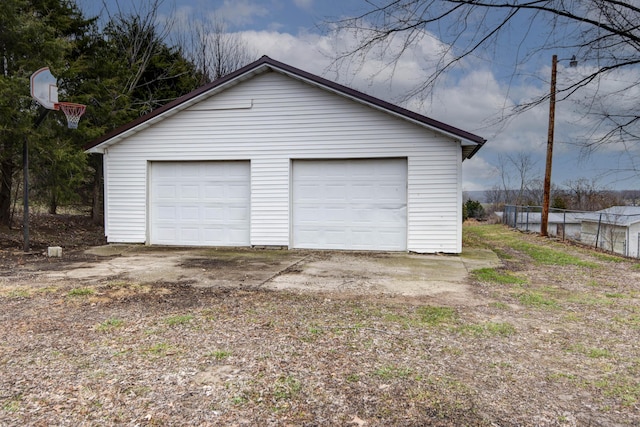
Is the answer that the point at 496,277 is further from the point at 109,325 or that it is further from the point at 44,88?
the point at 44,88

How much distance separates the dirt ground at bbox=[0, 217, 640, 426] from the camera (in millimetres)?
2660

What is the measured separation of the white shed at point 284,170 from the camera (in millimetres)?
9617

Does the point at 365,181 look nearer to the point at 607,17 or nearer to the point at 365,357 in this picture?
the point at 607,17

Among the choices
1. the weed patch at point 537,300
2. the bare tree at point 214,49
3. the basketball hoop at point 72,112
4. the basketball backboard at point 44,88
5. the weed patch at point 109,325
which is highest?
the bare tree at point 214,49

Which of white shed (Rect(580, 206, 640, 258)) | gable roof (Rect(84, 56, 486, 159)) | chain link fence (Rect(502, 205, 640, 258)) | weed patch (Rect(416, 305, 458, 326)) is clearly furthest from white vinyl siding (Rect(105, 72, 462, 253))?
white shed (Rect(580, 206, 640, 258))

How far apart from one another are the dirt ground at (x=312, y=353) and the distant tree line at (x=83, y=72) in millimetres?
5683

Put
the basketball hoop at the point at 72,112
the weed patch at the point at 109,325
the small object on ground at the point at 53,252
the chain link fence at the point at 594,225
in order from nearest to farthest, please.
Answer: the weed patch at the point at 109,325 < the small object on ground at the point at 53,252 < the basketball hoop at the point at 72,112 < the chain link fence at the point at 594,225

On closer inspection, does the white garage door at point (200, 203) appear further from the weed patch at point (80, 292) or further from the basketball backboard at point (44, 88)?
the weed patch at point (80, 292)

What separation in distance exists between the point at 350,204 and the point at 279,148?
88.0 inches

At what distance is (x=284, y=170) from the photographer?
10.2m

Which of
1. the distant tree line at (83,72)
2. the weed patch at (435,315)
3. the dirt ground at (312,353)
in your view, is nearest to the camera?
the dirt ground at (312,353)

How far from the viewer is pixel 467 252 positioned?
10023 mm

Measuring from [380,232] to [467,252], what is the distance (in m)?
2.17

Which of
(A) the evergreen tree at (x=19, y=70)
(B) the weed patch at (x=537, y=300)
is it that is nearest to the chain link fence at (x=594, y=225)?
(B) the weed patch at (x=537, y=300)
